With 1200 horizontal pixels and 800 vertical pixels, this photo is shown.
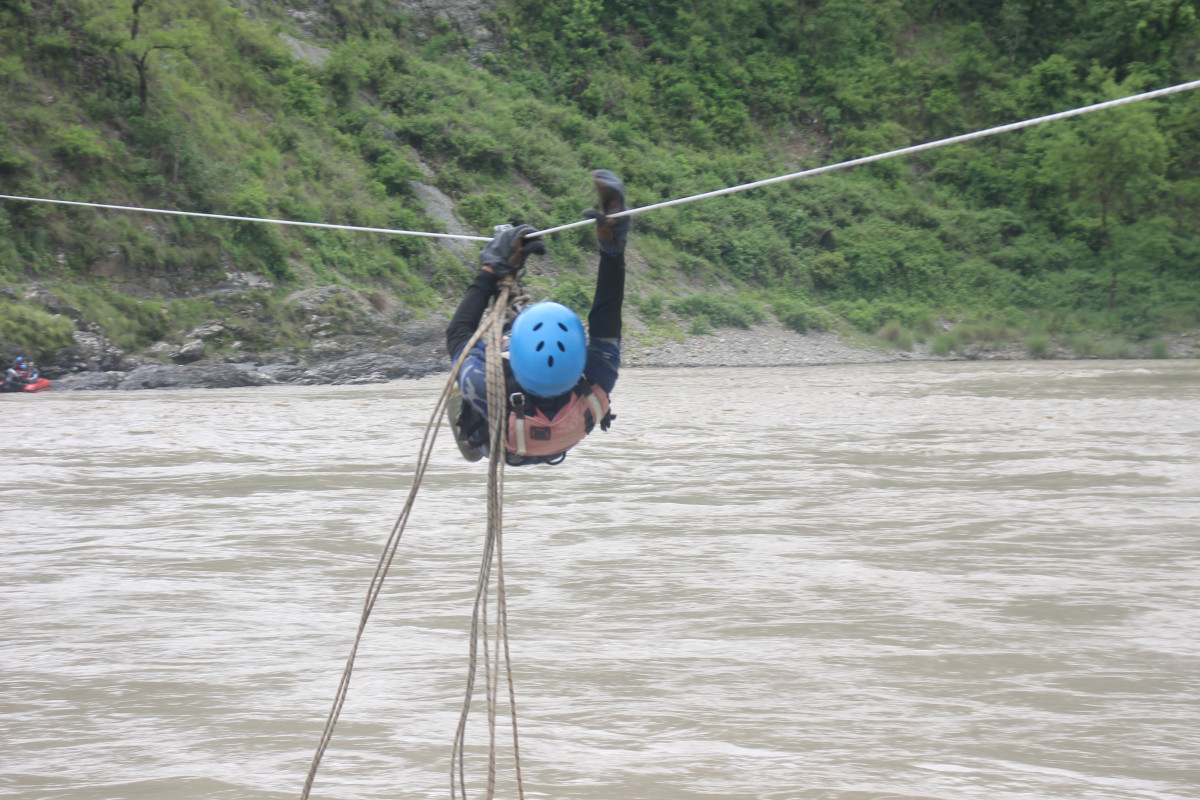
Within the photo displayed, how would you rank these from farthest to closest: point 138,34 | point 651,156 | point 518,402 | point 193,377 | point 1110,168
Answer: point 651,156 → point 1110,168 → point 138,34 → point 193,377 → point 518,402

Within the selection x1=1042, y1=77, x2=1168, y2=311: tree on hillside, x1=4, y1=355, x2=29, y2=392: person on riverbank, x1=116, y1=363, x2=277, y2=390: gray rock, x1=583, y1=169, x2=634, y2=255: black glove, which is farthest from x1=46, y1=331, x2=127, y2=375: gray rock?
x1=1042, y1=77, x2=1168, y2=311: tree on hillside

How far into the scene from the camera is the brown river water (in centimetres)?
385

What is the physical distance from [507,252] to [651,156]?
32.1m

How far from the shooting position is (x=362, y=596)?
6.11 m

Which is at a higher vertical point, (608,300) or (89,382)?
(608,300)

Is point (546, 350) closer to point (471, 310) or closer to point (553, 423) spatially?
point (553, 423)

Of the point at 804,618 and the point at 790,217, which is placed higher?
the point at 790,217

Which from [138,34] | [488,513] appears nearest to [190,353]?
[138,34]

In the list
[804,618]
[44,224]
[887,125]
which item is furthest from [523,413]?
[887,125]

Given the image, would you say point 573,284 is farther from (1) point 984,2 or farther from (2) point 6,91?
(1) point 984,2

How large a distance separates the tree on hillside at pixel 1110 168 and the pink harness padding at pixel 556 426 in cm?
3343

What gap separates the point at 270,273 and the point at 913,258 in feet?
68.9

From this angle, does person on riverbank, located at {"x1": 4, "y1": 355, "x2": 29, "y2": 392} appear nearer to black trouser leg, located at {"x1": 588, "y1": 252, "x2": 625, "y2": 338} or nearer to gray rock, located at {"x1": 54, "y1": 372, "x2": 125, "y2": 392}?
gray rock, located at {"x1": 54, "y1": 372, "x2": 125, "y2": 392}

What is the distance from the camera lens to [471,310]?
394cm
